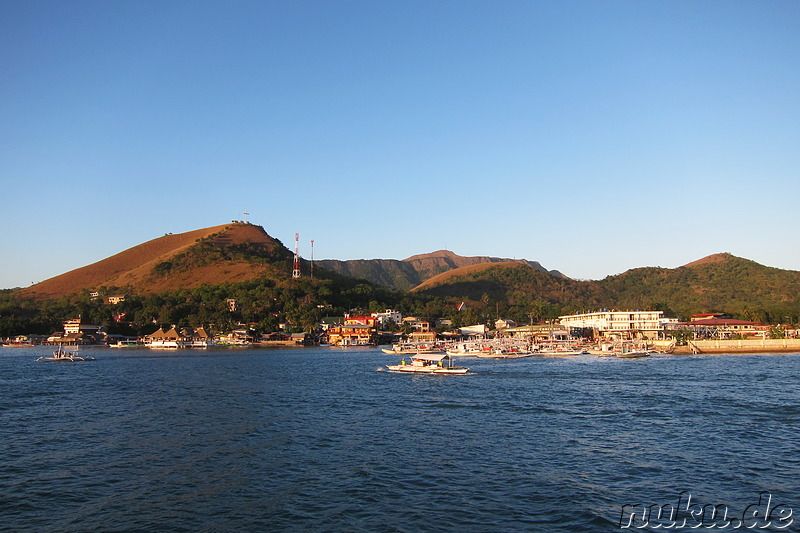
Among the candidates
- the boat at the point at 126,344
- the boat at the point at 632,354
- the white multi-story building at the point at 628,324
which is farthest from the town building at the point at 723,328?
the boat at the point at 126,344

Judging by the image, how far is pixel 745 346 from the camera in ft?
251

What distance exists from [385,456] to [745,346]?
74.2 meters

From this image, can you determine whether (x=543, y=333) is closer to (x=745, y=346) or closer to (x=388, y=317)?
(x=388, y=317)

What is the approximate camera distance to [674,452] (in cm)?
1919

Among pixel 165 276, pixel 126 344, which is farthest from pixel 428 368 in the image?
pixel 165 276

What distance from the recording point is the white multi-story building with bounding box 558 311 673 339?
110875mm

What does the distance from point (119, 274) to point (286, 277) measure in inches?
2864

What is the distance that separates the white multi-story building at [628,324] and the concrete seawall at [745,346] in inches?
1163

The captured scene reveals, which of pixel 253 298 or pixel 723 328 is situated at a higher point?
pixel 253 298

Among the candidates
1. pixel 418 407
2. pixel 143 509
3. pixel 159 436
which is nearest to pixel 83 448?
pixel 159 436

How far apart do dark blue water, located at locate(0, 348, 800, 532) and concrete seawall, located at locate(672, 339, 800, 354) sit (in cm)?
4435

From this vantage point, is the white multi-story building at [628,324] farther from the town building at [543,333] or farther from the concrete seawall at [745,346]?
the concrete seawall at [745,346]

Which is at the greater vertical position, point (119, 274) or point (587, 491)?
point (119, 274)

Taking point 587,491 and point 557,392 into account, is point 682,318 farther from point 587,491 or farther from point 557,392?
point 587,491
